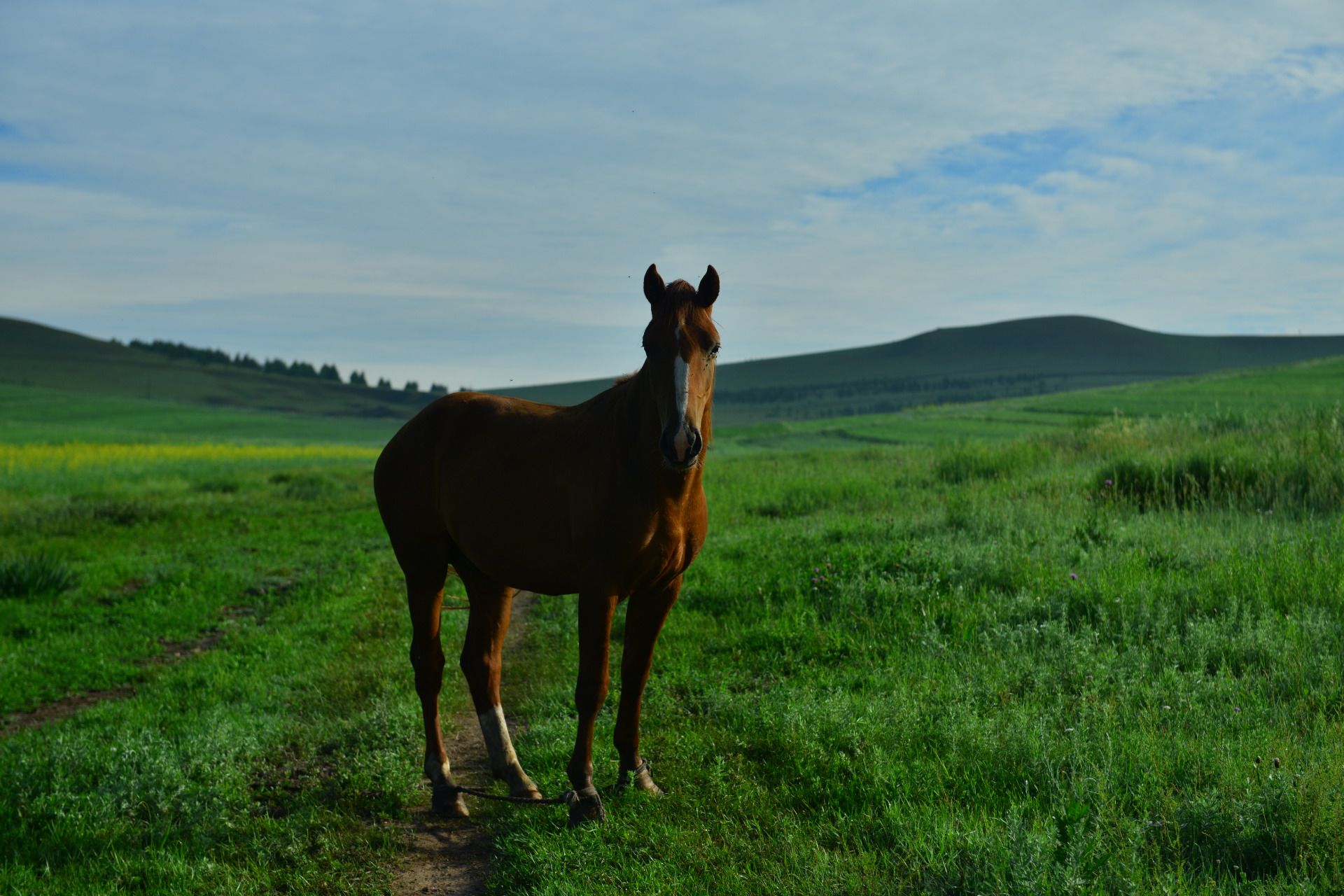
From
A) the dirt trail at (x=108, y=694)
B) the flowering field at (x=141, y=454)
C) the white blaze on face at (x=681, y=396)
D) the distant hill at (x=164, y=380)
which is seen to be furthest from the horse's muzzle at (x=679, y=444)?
the distant hill at (x=164, y=380)

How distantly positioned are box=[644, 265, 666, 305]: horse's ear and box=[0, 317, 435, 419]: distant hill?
9197cm

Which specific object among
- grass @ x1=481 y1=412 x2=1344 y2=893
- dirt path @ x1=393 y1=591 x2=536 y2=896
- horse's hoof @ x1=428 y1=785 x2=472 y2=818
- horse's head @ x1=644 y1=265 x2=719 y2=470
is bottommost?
dirt path @ x1=393 y1=591 x2=536 y2=896

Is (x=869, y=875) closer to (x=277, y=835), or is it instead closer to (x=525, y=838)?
(x=525, y=838)

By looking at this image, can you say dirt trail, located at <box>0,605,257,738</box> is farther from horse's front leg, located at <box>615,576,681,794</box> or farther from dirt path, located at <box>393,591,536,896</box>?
horse's front leg, located at <box>615,576,681,794</box>

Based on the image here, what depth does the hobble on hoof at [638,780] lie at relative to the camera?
4918mm

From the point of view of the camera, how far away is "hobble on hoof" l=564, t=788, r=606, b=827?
4605 mm

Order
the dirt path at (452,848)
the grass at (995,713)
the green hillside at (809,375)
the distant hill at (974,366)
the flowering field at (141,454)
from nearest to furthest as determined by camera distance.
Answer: the grass at (995,713) < the dirt path at (452,848) < the flowering field at (141,454) < the green hillside at (809,375) < the distant hill at (974,366)

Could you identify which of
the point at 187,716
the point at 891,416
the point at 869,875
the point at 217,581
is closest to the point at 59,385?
the point at 891,416

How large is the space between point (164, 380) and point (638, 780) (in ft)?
367

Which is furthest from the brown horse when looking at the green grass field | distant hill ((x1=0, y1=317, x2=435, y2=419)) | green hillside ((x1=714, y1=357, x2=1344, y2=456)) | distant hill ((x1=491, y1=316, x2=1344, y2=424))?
distant hill ((x1=0, y1=317, x2=435, y2=419))

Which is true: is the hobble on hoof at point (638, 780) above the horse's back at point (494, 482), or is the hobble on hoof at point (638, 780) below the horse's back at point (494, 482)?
below

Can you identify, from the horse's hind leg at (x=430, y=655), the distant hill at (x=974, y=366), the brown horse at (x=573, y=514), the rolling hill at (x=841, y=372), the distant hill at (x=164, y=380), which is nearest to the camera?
the brown horse at (x=573, y=514)

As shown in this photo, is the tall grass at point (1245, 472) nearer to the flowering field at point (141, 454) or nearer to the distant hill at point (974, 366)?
the flowering field at point (141, 454)

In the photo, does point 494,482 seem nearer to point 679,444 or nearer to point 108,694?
point 679,444
